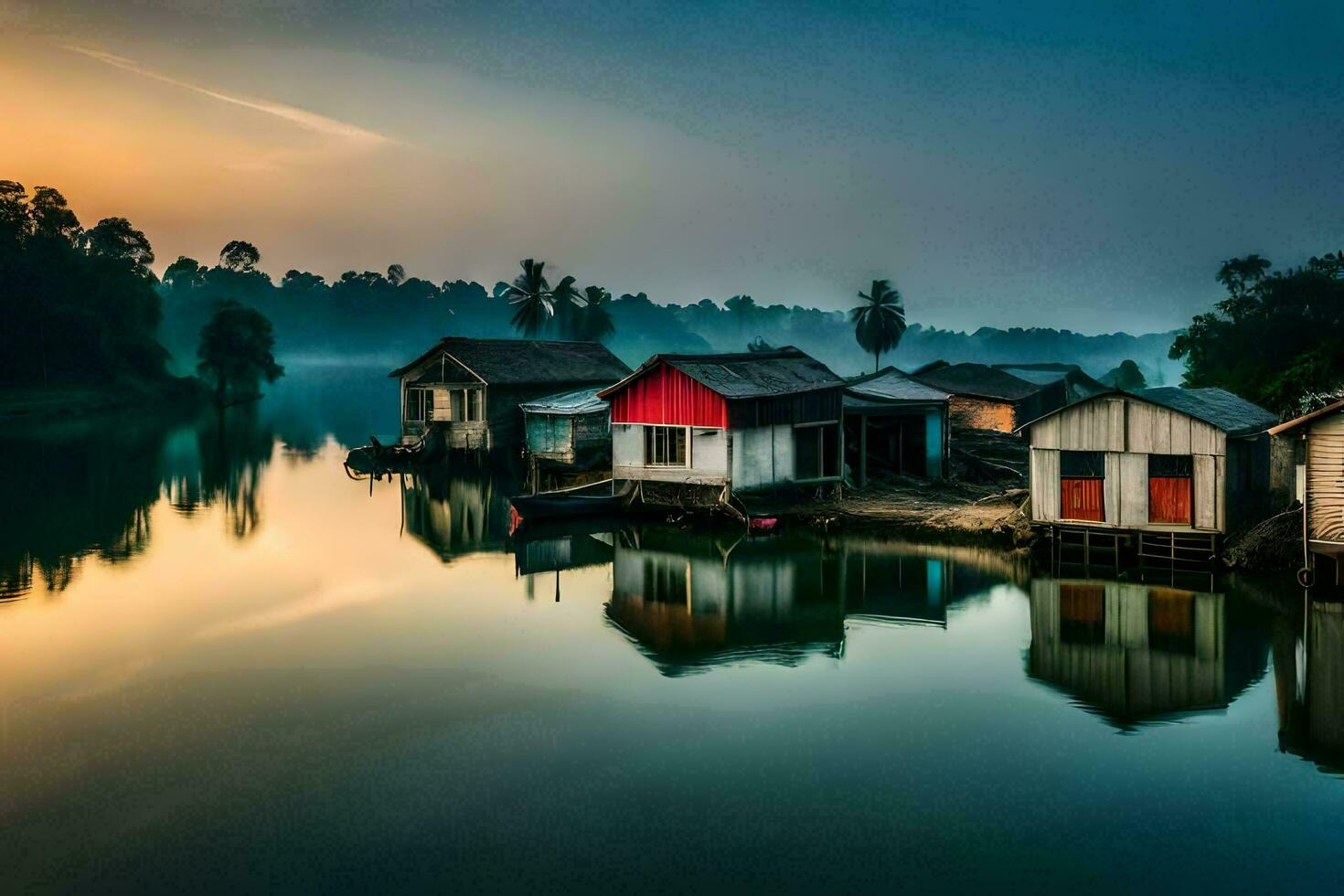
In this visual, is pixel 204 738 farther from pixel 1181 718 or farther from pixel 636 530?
pixel 636 530

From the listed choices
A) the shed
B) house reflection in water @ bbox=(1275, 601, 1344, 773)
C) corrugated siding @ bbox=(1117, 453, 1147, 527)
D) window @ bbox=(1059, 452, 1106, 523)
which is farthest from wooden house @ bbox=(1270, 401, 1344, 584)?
the shed

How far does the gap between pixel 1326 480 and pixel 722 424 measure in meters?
15.3

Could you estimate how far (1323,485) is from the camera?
22.4 metres

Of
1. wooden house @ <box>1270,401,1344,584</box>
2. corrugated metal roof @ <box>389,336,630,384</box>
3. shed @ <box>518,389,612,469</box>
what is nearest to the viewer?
wooden house @ <box>1270,401,1344,584</box>

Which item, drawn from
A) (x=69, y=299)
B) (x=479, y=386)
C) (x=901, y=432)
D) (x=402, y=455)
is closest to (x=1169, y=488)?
(x=901, y=432)

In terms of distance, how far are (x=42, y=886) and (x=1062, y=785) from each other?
1137cm

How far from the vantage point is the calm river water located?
38.9 feet

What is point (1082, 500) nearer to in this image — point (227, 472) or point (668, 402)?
point (668, 402)

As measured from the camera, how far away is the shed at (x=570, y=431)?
1721 inches

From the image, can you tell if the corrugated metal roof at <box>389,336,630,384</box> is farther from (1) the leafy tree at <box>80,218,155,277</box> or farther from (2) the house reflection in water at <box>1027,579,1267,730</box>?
(1) the leafy tree at <box>80,218,155,277</box>

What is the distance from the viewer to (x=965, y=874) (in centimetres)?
1143

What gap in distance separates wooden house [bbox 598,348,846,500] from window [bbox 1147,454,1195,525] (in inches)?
434

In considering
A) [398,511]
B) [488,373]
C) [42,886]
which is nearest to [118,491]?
[398,511]

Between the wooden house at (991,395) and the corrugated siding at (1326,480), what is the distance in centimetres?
2783
